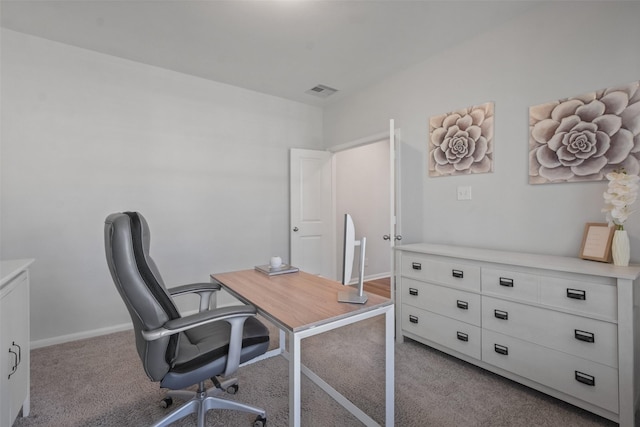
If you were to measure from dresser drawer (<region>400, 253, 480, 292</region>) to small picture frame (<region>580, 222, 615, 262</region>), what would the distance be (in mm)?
655

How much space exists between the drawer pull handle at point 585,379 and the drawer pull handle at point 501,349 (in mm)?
373

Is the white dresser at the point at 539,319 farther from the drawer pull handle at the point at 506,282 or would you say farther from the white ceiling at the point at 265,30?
the white ceiling at the point at 265,30

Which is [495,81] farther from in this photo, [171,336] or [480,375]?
[171,336]

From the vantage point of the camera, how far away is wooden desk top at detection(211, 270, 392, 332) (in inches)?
54.9

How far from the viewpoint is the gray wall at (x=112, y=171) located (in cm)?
265

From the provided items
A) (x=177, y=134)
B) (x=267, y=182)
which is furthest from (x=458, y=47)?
(x=177, y=134)

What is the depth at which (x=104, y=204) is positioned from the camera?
2.97m

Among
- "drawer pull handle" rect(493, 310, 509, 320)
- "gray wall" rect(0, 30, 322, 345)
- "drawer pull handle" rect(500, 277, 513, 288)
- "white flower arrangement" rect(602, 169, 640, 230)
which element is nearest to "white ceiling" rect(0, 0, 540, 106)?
"gray wall" rect(0, 30, 322, 345)

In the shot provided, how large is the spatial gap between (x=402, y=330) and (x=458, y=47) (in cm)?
262

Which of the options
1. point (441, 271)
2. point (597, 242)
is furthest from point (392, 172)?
point (597, 242)

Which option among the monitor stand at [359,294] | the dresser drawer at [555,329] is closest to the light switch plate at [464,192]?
the dresser drawer at [555,329]

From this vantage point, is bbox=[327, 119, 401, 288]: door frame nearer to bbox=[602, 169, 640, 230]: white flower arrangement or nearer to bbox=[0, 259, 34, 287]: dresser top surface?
bbox=[602, 169, 640, 230]: white flower arrangement

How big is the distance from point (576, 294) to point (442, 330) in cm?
97

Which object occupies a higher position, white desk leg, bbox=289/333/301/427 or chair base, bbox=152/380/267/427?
white desk leg, bbox=289/333/301/427
